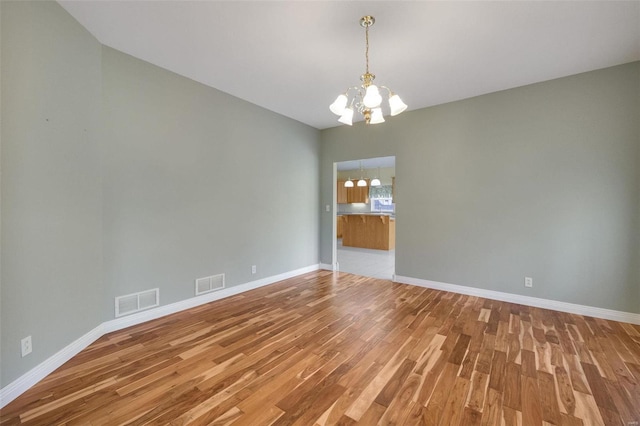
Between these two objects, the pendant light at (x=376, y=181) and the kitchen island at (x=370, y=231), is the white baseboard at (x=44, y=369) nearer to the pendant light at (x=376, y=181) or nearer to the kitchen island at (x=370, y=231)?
the kitchen island at (x=370, y=231)

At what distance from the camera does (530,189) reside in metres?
3.29

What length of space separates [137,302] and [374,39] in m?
3.51

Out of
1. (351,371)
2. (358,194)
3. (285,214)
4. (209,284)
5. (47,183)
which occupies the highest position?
(358,194)

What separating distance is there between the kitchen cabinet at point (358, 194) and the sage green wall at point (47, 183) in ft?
27.4

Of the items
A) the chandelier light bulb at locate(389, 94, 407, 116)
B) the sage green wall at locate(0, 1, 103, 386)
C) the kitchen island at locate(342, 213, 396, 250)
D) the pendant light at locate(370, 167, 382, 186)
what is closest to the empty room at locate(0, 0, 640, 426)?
the sage green wall at locate(0, 1, 103, 386)

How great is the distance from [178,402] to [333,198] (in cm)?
404

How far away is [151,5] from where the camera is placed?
2.01 meters

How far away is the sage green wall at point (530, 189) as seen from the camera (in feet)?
9.31

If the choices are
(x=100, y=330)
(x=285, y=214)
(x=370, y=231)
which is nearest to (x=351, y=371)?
(x=100, y=330)

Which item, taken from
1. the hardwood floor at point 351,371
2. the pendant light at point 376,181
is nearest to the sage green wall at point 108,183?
the hardwood floor at point 351,371

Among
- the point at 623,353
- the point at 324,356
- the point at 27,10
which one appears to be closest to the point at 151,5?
the point at 27,10

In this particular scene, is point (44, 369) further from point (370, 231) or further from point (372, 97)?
point (370, 231)

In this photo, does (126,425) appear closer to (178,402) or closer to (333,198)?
(178,402)

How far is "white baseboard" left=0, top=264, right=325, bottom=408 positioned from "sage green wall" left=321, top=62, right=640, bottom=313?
259cm
